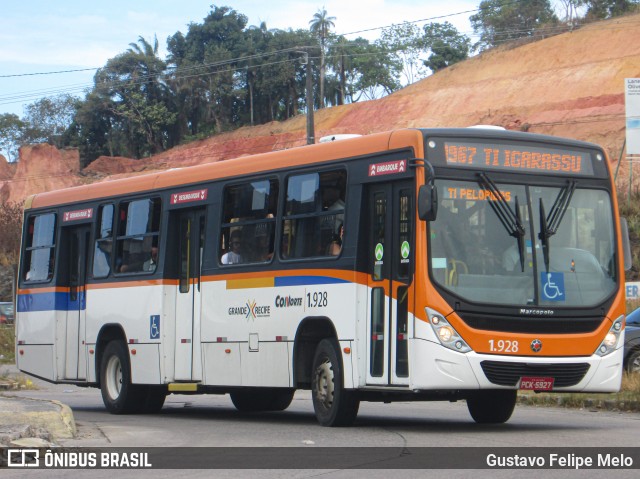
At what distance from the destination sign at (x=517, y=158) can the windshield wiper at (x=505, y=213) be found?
0.66ft

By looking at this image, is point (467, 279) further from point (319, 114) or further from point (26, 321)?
point (319, 114)

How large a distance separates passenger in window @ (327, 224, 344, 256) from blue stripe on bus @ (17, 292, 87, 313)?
636 centimetres

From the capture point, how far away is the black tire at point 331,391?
1314 centimetres

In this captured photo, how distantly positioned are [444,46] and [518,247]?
291ft

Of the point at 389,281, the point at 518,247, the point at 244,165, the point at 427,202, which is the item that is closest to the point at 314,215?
the point at 389,281

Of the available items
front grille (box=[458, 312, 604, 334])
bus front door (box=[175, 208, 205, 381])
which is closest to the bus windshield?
front grille (box=[458, 312, 604, 334])

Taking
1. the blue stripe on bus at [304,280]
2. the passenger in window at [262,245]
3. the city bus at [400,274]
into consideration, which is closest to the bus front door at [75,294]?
the city bus at [400,274]

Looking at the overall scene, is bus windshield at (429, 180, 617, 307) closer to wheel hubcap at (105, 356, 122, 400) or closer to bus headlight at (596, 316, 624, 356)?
bus headlight at (596, 316, 624, 356)

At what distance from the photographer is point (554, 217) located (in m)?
12.7

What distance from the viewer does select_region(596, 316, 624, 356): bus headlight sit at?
1268 centimetres

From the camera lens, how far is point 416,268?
12.1m

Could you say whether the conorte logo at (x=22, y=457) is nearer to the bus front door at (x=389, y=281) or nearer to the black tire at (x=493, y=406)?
the bus front door at (x=389, y=281)

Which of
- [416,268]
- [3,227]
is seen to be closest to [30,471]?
[416,268]

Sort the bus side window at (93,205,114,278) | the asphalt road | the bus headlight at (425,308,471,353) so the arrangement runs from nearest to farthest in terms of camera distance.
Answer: the asphalt road < the bus headlight at (425,308,471,353) < the bus side window at (93,205,114,278)
